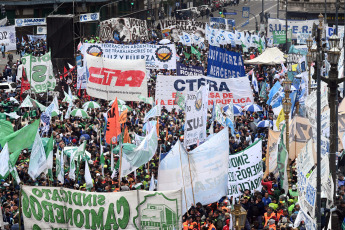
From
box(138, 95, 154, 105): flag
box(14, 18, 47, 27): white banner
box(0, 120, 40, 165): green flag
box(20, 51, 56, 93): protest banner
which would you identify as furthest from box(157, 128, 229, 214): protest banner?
box(14, 18, 47, 27): white banner

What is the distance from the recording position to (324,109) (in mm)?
20922

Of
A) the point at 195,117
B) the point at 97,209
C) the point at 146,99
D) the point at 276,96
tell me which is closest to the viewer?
the point at 97,209

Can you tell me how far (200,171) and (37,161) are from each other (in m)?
3.87

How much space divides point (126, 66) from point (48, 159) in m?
8.77

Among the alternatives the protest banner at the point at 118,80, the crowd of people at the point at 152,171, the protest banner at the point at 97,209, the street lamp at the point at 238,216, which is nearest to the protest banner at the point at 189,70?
the protest banner at the point at 118,80

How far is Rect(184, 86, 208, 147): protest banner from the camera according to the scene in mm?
21109

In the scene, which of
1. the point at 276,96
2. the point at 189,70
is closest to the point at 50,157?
the point at 276,96

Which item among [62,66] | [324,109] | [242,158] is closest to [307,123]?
[324,109]

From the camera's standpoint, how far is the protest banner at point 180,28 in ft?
161

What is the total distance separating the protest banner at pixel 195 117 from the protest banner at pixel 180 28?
89.9 feet

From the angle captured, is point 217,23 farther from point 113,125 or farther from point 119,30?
point 113,125

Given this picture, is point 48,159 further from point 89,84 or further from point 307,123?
point 89,84

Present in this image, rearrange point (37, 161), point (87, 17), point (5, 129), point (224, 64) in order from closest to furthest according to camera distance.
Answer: point (37, 161), point (5, 129), point (224, 64), point (87, 17)

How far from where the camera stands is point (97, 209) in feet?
50.5
